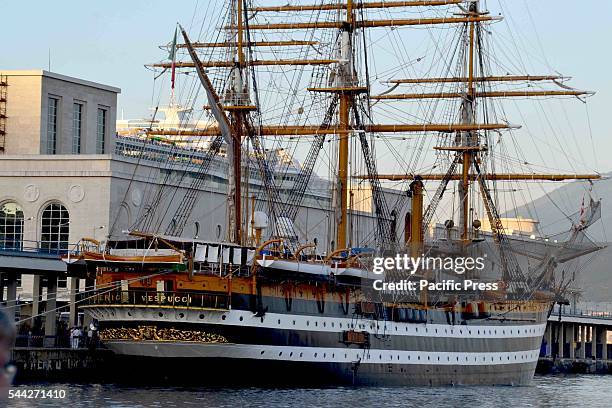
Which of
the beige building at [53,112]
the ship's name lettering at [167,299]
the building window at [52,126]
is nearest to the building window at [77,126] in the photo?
the beige building at [53,112]

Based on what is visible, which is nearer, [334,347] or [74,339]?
[74,339]

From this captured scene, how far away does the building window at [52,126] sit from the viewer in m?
79.9

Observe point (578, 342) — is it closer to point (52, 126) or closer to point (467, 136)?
point (467, 136)

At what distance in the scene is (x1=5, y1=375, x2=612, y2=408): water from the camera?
36.4m

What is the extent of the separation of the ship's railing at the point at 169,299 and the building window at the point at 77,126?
39.0 meters

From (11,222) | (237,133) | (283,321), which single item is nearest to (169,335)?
(283,321)

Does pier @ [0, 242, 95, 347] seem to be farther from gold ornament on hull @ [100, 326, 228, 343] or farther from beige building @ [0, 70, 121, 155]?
beige building @ [0, 70, 121, 155]

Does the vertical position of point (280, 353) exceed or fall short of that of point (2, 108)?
it falls short

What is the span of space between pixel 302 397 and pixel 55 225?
33.4 m

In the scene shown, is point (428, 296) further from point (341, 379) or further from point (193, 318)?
point (193, 318)

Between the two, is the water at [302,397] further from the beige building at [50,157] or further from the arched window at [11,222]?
the arched window at [11,222]

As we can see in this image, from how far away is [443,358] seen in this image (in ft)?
192

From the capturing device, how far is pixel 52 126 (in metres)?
80.6

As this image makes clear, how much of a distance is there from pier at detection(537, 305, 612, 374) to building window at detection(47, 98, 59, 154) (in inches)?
1725
